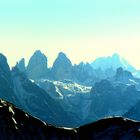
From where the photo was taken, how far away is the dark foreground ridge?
116ft

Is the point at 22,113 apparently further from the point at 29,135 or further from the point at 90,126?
the point at 90,126

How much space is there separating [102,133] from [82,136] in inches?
62.5

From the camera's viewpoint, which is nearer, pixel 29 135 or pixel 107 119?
pixel 29 135

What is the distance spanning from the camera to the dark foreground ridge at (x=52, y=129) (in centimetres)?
3525

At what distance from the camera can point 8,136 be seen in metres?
34.9

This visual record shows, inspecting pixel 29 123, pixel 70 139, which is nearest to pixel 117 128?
pixel 70 139

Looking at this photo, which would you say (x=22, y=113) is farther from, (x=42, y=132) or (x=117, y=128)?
(x=117, y=128)

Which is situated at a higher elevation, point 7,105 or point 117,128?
point 7,105

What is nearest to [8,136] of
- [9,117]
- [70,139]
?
[9,117]

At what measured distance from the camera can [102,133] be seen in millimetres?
36344

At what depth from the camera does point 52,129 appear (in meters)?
36.5

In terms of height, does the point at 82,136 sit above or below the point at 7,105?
below

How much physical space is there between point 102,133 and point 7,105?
7.27m

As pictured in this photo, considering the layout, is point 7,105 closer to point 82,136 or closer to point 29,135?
→ point 29,135
